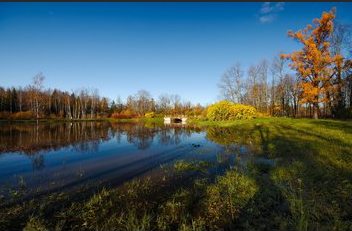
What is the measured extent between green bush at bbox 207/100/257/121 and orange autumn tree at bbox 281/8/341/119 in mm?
8863

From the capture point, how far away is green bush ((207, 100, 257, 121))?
30.1 meters

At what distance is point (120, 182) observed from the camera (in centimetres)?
552

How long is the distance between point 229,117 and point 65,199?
3026cm

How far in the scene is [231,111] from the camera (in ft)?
100

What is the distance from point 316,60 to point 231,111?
1370 centimetres

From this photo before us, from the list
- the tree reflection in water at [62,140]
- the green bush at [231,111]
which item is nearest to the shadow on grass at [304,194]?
the tree reflection in water at [62,140]

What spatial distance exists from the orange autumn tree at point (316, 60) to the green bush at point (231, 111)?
8.86 meters

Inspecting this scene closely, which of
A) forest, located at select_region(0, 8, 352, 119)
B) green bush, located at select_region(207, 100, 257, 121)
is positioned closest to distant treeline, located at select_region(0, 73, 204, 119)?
forest, located at select_region(0, 8, 352, 119)

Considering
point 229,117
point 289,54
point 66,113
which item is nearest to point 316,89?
point 289,54

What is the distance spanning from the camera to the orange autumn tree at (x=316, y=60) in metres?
21.2

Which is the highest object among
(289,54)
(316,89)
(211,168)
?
(289,54)

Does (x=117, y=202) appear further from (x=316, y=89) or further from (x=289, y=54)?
(x=289, y=54)

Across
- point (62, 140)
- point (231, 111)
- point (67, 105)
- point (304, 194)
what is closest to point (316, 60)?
point (231, 111)

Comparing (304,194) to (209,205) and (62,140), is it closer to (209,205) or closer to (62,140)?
(209,205)
